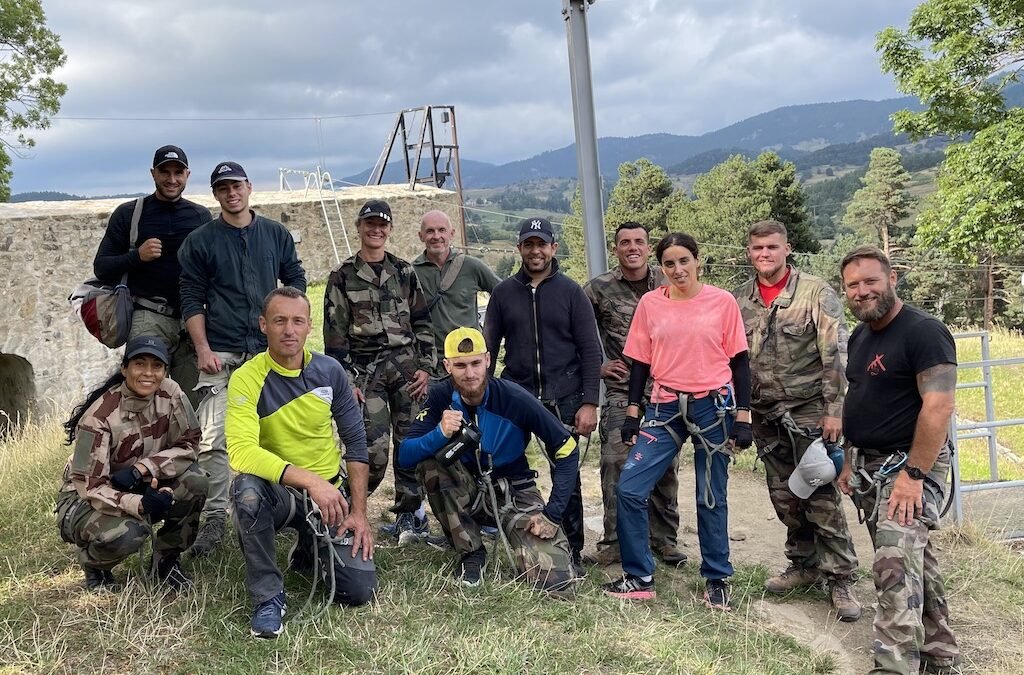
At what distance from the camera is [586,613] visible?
3877mm

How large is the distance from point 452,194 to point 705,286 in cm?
1145

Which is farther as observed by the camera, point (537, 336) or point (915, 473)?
point (537, 336)

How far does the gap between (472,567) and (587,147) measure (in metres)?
3.32

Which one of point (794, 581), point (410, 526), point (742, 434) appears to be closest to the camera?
point (742, 434)

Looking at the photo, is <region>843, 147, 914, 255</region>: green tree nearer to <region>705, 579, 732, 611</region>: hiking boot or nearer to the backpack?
<region>705, 579, 732, 611</region>: hiking boot

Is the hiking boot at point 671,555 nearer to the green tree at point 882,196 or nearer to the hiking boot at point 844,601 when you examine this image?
the hiking boot at point 844,601

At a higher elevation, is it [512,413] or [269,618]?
[512,413]

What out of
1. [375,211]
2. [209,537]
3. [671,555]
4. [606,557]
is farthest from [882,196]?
[209,537]

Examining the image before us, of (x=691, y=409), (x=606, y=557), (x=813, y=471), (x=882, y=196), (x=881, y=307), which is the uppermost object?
(x=882, y=196)

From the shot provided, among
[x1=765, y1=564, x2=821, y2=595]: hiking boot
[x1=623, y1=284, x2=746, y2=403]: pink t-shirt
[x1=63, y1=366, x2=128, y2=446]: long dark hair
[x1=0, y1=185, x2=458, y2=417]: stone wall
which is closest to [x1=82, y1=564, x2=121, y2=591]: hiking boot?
[x1=63, y1=366, x2=128, y2=446]: long dark hair

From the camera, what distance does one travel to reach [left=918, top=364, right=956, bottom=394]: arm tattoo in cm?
347

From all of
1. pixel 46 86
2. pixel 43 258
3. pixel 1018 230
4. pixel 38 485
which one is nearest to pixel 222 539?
pixel 38 485

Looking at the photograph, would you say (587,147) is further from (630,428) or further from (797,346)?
(630,428)

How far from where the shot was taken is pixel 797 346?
14.3ft
